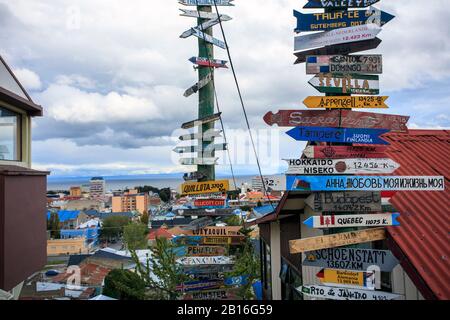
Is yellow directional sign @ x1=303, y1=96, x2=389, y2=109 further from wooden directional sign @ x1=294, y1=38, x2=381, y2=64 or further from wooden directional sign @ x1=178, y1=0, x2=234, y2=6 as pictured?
wooden directional sign @ x1=178, y1=0, x2=234, y2=6

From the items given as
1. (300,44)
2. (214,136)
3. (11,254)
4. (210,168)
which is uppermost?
(300,44)

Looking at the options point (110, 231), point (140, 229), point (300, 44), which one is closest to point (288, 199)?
point (300, 44)

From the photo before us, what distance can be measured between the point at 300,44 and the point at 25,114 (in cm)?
802

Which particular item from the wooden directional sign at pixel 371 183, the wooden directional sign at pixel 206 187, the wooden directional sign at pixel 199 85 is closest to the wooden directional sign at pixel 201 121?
the wooden directional sign at pixel 199 85

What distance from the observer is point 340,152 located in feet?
15.7

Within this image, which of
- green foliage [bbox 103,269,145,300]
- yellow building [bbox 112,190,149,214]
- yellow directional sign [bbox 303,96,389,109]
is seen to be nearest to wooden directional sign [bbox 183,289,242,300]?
yellow directional sign [bbox 303,96,389,109]

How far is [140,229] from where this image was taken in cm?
4962

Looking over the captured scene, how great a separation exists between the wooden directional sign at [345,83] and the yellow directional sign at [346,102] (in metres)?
0.08

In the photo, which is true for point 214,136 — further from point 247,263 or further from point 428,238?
point 428,238

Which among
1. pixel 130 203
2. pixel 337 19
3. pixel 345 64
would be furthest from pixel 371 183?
pixel 130 203

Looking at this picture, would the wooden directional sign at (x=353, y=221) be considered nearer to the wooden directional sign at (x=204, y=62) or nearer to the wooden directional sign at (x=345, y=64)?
the wooden directional sign at (x=345, y=64)

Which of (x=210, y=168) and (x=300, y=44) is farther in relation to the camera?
(x=210, y=168)

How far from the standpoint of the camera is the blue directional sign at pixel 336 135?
4.70 meters
